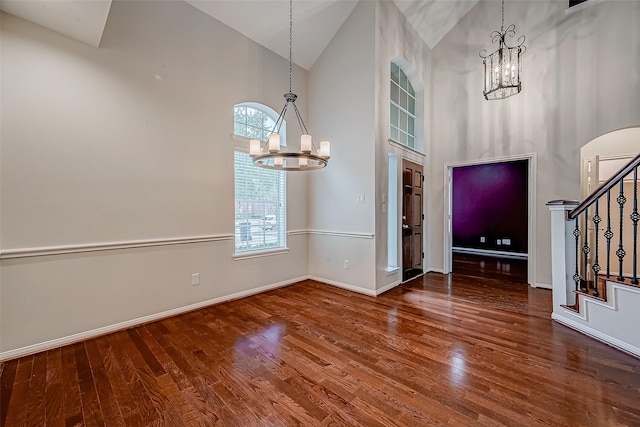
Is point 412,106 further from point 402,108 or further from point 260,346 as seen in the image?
point 260,346

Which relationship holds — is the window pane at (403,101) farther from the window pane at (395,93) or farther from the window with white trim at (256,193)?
the window with white trim at (256,193)

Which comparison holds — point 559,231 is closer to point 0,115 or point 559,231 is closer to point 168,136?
point 168,136

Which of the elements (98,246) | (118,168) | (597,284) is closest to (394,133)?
(597,284)

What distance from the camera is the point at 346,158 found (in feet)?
13.7

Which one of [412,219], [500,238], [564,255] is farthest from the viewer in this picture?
[500,238]

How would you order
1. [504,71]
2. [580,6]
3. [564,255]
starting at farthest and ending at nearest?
[580,6] < [504,71] < [564,255]

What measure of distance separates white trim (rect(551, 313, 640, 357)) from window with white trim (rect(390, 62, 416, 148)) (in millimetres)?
3220

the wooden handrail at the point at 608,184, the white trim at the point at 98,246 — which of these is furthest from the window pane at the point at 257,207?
the wooden handrail at the point at 608,184

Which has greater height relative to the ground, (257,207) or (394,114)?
(394,114)

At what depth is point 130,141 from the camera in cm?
287

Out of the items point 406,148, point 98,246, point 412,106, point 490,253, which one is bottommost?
point 490,253

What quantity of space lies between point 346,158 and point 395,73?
184 cm

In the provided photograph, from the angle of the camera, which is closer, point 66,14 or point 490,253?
point 66,14

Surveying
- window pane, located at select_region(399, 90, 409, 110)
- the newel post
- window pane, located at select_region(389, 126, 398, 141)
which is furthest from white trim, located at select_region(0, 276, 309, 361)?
window pane, located at select_region(399, 90, 409, 110)
